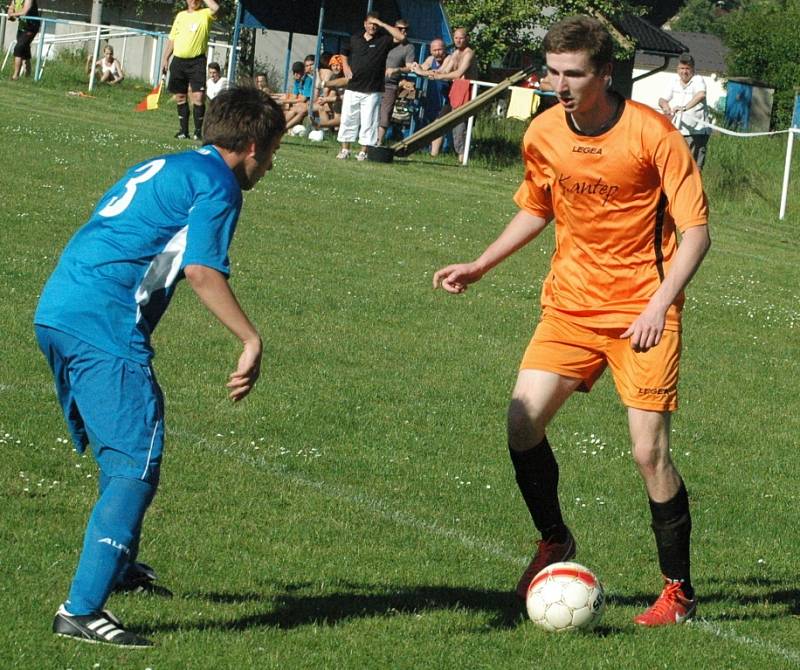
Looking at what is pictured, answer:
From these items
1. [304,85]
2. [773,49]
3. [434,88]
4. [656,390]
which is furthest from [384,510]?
[773,49]

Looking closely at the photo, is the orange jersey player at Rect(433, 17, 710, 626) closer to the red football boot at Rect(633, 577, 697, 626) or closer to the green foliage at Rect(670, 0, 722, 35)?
the red football boot at Rect(633, 577, 697, 626)

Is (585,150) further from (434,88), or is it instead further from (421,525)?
(434,88)

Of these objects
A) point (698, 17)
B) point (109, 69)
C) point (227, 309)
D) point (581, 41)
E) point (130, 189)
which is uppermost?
point (698, 17)

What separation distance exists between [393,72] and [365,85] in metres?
1.56

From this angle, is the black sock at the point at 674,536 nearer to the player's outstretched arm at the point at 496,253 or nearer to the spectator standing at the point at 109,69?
the player's outstretched arm at the point at 496,253

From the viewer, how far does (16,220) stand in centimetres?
1371

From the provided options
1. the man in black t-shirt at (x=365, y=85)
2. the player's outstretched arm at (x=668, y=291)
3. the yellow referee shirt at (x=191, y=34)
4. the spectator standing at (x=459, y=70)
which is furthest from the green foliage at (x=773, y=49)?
the player's outstretched arm at (x=668, y=291)

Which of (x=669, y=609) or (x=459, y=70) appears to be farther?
(x=459, y=70)

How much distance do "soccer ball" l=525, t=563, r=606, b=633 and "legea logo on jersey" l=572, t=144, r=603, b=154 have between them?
5.32 ft

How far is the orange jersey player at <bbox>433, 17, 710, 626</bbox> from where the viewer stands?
17.1 ft

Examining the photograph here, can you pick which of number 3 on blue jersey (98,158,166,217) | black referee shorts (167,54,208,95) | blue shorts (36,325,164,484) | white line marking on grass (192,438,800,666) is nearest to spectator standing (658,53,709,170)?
black referee shorts (167,54,208,95)

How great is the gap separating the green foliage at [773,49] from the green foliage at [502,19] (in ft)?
73.7

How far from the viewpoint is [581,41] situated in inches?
203

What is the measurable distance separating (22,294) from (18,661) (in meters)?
6.62
